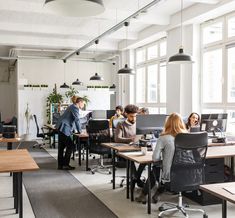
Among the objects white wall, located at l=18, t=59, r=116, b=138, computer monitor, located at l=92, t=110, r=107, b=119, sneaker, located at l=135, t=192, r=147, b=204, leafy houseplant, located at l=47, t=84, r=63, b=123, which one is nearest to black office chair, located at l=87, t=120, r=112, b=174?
sneaker, located at l=135, t=192, r=147, b=204

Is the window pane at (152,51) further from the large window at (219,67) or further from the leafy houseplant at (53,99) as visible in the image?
the leafy houseplant at (53,99)

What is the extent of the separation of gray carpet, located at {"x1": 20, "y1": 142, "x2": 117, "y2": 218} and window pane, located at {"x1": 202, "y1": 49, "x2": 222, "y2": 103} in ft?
12.1

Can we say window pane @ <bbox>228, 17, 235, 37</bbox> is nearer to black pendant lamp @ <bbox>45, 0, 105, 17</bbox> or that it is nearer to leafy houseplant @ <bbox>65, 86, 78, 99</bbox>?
black pendant lamp @ <bbox>45, 0, 105, 17</bbox>

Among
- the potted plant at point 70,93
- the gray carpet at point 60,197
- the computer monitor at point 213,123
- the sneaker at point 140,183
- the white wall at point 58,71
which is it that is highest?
the white wall at point 58,71

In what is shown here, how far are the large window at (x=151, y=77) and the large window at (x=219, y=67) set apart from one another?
197 centimetres

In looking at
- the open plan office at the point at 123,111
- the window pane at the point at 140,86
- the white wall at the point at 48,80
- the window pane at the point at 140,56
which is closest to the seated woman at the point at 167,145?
the open plan office at the point at 123,111

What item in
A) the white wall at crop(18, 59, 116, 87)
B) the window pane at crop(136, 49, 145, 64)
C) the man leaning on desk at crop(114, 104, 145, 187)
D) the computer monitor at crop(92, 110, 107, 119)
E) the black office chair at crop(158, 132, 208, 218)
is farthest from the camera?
the white wall at crop(18, 59, 116, 87)

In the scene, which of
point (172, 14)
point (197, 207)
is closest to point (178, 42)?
point (172, 14)

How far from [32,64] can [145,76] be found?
482 cm

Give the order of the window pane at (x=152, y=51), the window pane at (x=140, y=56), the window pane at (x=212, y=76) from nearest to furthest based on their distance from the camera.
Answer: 1. the window pane at (x=212, y=76)
2. the window pane at (x=152, y=51)
3. the window pane at (x=140, y=56)

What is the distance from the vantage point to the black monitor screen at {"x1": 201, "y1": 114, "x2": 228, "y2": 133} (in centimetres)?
508

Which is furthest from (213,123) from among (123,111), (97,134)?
(123,111)

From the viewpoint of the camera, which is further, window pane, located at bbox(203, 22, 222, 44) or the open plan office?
window pane, located at bbox(203, 22, 222, 44)

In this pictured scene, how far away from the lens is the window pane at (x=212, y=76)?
22.8ft
